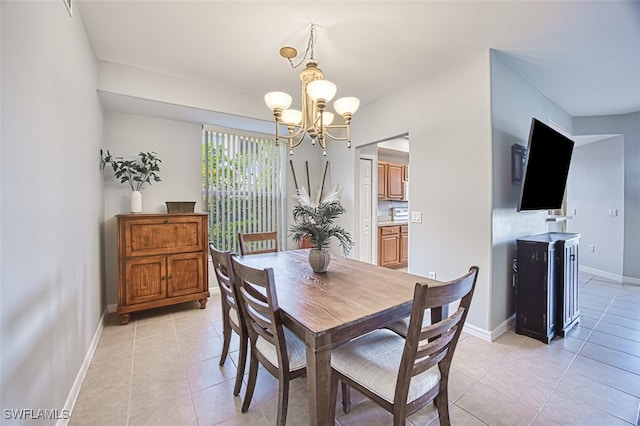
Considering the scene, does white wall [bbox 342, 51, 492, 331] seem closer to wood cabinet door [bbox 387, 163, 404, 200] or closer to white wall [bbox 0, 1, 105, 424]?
wood cabinet door [bbox 387, 163, 404, 200]

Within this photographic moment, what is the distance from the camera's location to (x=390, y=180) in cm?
551

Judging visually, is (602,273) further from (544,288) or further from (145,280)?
(145,280)

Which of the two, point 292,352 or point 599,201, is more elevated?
point 599,201

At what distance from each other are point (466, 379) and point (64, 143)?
3.10m

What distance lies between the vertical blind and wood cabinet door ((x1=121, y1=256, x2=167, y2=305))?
95cm

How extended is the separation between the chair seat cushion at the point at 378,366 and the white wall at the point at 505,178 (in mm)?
1627

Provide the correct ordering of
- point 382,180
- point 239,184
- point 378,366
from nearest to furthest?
point 378,366 < point 239,184 < point 382,180

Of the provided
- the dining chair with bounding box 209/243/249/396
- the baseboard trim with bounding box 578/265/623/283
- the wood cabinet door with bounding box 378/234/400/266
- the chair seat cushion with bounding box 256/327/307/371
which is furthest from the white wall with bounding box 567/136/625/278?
the dining chair with bounding box 209/243/249/396

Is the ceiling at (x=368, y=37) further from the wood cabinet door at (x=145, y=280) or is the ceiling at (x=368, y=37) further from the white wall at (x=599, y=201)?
the wood cabinet door at (x=145, y=280)

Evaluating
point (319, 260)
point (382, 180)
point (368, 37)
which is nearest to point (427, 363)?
point (319, 260)

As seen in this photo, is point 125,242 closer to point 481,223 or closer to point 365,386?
point 365,386

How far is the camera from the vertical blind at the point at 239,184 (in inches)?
153

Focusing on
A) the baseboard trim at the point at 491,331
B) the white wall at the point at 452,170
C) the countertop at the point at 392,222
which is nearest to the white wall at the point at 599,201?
the countertop at the point at 392,222

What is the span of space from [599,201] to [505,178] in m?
3.60
